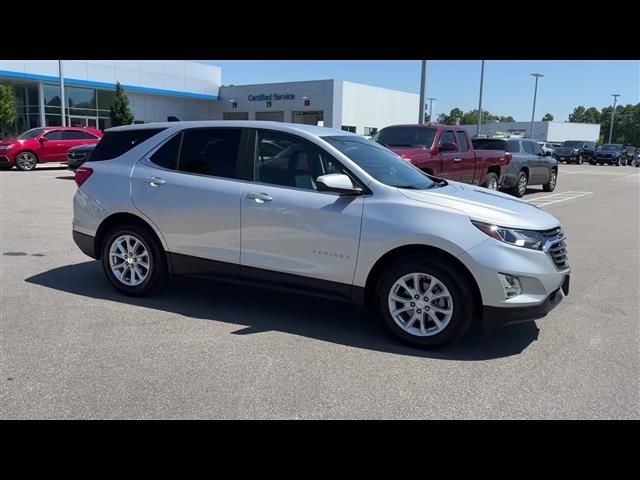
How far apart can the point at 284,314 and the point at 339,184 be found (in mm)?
1448

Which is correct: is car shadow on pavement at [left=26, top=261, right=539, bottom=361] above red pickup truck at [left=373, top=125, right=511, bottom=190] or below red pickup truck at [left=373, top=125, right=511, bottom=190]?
below

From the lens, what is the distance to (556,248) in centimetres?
462

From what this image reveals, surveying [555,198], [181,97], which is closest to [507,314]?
[555,198]

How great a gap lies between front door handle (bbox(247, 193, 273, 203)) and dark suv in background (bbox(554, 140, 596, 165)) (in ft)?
148

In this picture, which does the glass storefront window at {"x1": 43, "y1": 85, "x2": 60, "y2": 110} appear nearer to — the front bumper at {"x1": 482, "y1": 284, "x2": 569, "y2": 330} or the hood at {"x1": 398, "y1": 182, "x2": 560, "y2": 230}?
the hood at {"x1": 398, "y1": 182, "x2": 560, "y2": 230}

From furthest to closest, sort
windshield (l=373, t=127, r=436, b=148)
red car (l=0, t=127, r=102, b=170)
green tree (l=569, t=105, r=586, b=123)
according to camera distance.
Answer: green tree (l=569, t=105, r=586, b=123)
red car (l=0, t=127, r=102, b=170)
windshield (l=373, t=127, r=436, b=148)

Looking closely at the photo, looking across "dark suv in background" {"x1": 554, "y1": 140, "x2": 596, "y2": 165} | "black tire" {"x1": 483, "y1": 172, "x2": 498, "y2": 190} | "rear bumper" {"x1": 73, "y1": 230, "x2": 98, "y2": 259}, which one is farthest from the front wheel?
"dark suv in background" {"x1": 554, "y1": 140, "x2": 596, "y2": 165}

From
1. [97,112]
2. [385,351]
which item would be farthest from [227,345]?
[97,112]

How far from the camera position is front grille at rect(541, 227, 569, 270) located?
4.54 meters

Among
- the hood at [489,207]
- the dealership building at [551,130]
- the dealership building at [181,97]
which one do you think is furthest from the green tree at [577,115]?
the hood at [489,207]

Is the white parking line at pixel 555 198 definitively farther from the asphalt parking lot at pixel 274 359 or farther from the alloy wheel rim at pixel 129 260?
the alloy wheel rim at pixel 129 260

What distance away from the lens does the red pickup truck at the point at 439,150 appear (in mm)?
11352
